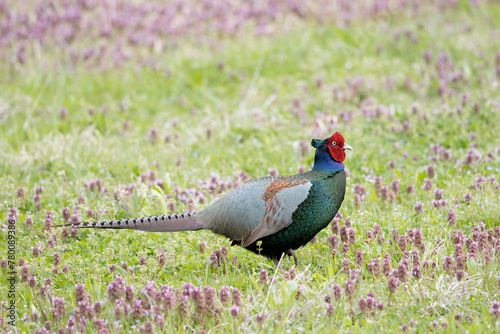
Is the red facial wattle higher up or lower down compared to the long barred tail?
higher up

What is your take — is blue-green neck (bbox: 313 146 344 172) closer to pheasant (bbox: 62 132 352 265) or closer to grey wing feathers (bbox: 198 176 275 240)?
pheasant (bbox: 62 132 352 265)

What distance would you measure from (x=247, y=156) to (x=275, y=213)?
288 centimetres

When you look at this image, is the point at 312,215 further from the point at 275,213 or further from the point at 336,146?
Result: the point at 336,146

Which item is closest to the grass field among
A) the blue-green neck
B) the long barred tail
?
the long barred tail

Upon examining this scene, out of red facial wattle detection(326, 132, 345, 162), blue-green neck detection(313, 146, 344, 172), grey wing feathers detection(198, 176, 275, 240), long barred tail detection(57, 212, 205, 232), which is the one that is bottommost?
long barred tail detection(57, 212, 205, 232)

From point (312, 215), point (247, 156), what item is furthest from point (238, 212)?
point (247, 156)

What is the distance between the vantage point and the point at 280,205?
16.9 feet

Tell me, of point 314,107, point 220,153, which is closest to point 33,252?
point 220,153

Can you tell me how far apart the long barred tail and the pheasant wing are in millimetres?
509

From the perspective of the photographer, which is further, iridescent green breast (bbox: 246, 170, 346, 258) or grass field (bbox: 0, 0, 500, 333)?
iridescent green breast (bbox: 246, 170, 346, 258)

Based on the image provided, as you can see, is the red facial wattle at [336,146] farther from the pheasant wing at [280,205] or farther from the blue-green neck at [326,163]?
the pheasant wing at [280,205]

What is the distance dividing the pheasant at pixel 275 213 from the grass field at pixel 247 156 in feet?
0.79

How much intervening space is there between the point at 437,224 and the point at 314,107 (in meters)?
3.93

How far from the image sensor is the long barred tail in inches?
205
